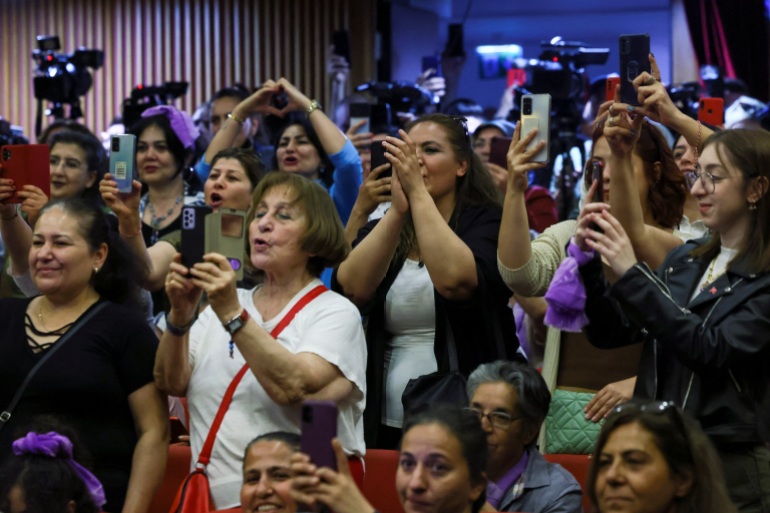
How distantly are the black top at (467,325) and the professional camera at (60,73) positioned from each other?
3.10 metres

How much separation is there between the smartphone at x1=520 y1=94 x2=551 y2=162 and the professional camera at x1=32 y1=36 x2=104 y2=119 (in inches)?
129

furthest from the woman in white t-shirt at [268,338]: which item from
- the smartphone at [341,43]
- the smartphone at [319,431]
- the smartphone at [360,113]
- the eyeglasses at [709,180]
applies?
the smartphone at [341,43]

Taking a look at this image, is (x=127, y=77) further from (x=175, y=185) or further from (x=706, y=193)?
(x=706, y=193)

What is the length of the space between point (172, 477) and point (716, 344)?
145cm

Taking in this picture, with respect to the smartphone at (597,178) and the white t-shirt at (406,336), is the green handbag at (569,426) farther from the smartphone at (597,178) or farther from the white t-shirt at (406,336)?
the smartphone at (597,178)

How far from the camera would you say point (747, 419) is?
260cm

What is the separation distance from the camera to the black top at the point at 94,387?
295 cm

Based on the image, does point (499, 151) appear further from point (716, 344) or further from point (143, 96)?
point (143, 96)

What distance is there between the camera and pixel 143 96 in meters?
6.02

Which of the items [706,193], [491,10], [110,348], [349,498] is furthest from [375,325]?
[491,10]

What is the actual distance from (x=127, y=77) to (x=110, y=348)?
22.5 feet

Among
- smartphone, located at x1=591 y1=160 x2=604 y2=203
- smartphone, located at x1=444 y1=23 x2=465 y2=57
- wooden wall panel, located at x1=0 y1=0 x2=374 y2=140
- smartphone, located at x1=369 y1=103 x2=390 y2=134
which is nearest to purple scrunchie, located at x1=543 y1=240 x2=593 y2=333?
smartphone, located at x1=591 y1=160 x2=604 y2=203

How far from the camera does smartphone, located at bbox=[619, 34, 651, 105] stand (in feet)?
9.84

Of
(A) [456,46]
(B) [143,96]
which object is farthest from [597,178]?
(A) [456,46]
